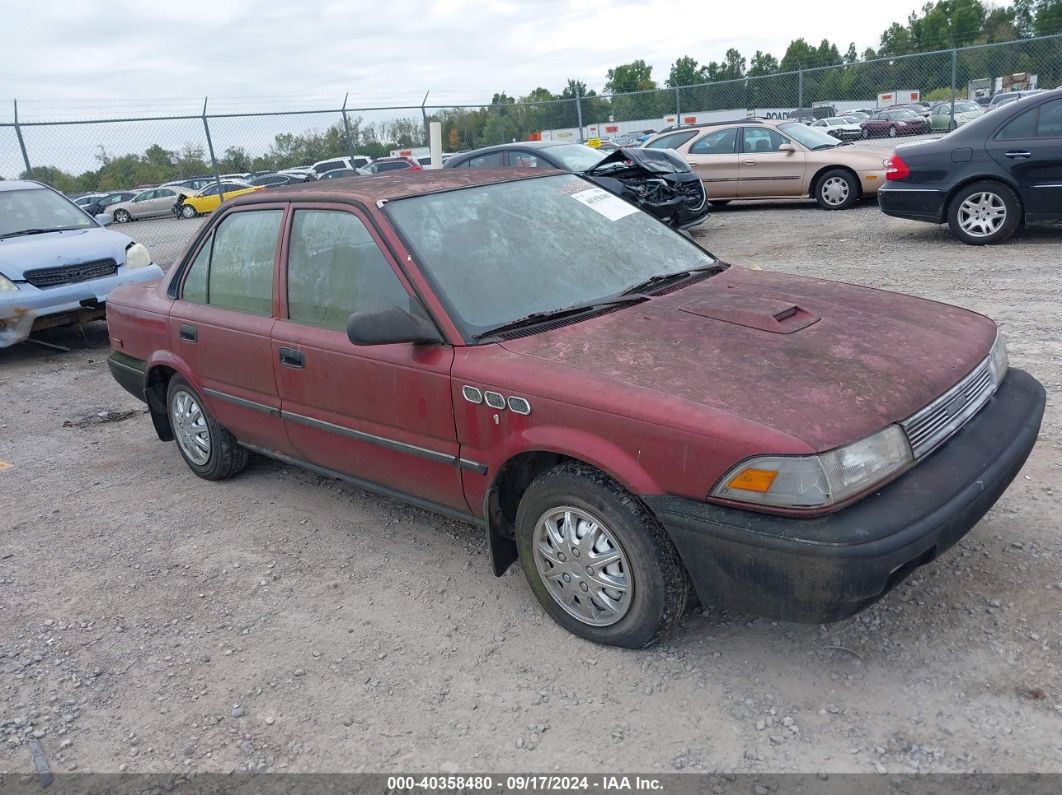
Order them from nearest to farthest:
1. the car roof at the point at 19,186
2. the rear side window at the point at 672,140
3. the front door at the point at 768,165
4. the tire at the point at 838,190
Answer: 1. the car roof at the point at 19,186
2. the tire at the point at 838,190
3. the front door at the point at 768,165
4. the rear side window at the point at 672,140

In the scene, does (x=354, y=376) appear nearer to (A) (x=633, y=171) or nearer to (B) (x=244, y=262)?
(B) (x=244, y=262)

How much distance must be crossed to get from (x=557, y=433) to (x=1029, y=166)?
773 cm

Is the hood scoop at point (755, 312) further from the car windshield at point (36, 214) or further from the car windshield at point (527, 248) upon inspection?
the car windshield at point (36, 214)

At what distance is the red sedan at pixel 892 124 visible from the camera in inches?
1024

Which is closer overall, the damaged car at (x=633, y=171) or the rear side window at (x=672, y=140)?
the damaged car at (x=633, y=171)

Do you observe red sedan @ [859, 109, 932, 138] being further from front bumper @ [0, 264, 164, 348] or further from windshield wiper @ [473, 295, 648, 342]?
windshield wiper @ [473, 295, 648, 342]

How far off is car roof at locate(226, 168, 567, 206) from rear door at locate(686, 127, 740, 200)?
985cm

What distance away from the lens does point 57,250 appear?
326 inches

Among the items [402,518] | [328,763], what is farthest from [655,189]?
[328,763]

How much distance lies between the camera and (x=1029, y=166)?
27.9 feet

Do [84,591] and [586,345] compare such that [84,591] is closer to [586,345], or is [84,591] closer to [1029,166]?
[586,345]

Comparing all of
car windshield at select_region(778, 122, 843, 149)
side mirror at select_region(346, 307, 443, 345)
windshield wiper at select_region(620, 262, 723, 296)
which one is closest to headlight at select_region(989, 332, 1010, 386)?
windshield wiper at select_region(620, 262, 723, 296)

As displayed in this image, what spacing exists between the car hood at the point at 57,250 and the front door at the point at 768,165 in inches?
349

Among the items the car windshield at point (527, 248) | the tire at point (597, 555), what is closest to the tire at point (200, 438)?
the car windshield at point (527, 248)
